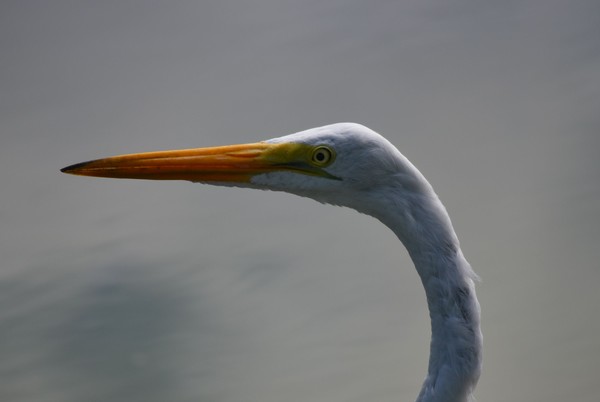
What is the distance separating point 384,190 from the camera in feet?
8.79

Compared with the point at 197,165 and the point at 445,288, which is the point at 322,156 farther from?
the point at 445,288

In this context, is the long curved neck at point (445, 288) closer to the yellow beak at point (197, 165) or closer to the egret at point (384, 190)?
the egret at point (384, 190)

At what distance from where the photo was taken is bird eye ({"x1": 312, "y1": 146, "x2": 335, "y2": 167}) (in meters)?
2.76

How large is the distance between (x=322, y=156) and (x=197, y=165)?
1.59 ft

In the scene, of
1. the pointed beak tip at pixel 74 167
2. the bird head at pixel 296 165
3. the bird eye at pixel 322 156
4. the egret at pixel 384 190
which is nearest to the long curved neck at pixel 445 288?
the egret at pixel 384 190

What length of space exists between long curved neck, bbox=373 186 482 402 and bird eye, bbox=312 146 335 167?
0.28 m

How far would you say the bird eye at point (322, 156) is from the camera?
2758 millimetres

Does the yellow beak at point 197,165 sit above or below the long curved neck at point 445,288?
above

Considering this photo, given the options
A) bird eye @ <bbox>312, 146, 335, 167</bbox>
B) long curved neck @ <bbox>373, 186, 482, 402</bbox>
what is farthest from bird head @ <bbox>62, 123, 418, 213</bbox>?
long curved neck @ <bbox>373, 186, 482, 402</bbox>

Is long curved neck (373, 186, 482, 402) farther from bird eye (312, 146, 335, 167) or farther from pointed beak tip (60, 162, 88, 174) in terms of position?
pointed beak tip (60, 162, 88, 174)

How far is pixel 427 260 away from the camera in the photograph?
2.61 metres

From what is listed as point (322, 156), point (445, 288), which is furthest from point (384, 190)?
point (445, 288)

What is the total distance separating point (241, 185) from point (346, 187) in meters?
0.42

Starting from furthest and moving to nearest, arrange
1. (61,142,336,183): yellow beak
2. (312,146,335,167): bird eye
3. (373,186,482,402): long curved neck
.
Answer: (61,142,336,183): yellow beak < (312,146,335,167): bird eye < (373,186,482,402): long curved neck
